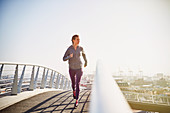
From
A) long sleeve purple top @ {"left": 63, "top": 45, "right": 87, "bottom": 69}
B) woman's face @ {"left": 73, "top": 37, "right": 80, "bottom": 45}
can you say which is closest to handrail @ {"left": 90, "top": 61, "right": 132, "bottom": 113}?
long sleeve purple top @ {"left": 63, "top": 45, "right": 87, "bottom": 69}

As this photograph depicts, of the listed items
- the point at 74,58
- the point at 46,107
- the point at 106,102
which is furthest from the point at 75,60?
the point at 106,102

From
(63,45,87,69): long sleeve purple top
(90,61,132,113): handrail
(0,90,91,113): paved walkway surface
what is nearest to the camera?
(90,61,132,113): handrail

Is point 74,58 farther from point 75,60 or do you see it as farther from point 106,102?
point 106,102

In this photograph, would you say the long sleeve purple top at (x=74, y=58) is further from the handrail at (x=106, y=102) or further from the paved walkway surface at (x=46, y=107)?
the handrail at (x=106, y=102)

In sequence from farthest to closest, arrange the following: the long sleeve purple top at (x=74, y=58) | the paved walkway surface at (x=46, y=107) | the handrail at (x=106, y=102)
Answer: the long sleeve purple top at (x=74, y=58), the paved walkway surface at (x=46, y=107), the handrail at (x=106, y=102)

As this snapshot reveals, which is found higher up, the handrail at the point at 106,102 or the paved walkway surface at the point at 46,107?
the handrail at the point at 106,102

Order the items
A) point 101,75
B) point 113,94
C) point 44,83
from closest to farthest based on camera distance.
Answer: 1. point 113,94
2. point 101,75
3. point 44,83

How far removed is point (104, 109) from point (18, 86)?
3.91 metres

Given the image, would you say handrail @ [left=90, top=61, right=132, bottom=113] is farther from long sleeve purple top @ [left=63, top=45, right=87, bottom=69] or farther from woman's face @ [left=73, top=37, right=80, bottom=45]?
woman's face @ [left=73, top=37, right=80, bottom=45]

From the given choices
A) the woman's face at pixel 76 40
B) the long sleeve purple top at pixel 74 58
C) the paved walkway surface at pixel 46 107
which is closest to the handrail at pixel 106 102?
the paved walkway surface at pixel 46 107

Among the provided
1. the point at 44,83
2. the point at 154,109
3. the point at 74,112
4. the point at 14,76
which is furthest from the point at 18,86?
the point at 154,109

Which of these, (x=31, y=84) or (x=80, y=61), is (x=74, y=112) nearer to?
(x=80, y=61)

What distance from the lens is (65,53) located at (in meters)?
2.85

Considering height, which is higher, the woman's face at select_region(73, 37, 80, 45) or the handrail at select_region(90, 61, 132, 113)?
the woman's face at select_region(73, 37, 80, 45)
